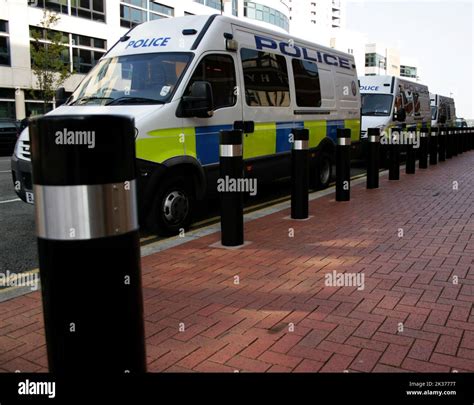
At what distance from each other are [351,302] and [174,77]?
12.4 feet

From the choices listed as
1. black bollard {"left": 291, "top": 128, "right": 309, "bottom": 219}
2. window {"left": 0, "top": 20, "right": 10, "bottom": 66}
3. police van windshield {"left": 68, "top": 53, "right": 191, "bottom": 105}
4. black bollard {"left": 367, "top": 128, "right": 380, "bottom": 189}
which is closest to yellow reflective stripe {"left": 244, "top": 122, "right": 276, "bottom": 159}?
black bollard {"left": 291, "top": 128, "right": 309, "bottom": 219}

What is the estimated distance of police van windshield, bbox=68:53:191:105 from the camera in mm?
6172

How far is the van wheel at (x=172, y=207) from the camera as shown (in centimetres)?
Result: 595

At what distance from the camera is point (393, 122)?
1529 centimetres

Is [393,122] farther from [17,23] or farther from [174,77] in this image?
[17,23]

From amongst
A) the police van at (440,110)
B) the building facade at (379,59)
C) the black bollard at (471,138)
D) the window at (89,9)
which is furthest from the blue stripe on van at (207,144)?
the building facade at (379,59)

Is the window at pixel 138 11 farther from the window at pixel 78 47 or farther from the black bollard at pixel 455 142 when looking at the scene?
the black bollard at pixel 455 142

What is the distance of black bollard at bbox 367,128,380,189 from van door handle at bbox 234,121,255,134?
124 inches

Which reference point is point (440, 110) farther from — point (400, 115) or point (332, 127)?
point (332, 127)

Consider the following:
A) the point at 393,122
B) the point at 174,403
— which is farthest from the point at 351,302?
the point at 393,122

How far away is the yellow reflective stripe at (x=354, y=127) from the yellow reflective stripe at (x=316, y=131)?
1.22 metres
